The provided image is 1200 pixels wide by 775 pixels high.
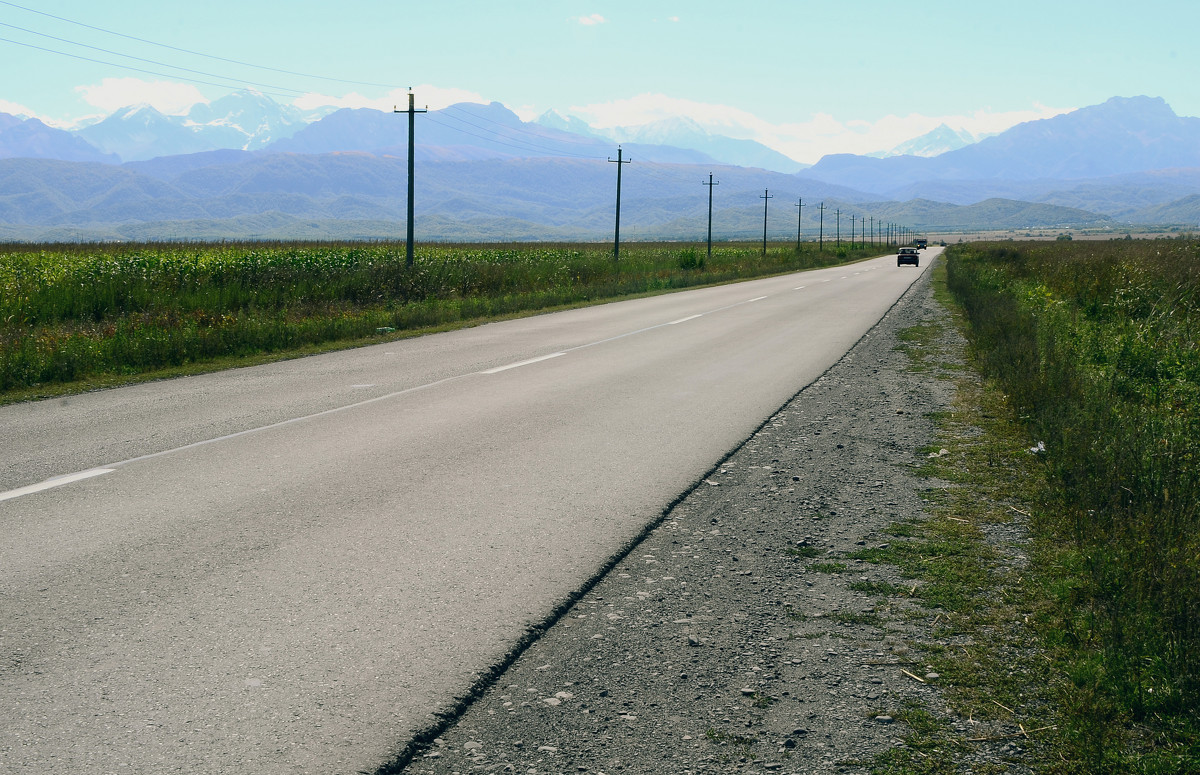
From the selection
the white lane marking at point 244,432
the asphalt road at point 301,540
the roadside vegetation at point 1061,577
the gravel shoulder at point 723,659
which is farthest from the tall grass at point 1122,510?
the white lane marking at point 244,432

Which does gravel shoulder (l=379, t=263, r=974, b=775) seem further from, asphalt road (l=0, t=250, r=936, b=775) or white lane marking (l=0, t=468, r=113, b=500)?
white lane marking (l=0, t=468, r=113, b=500)

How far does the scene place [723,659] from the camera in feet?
13.6

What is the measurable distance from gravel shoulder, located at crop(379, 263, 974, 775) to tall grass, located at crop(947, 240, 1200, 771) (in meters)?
0.73

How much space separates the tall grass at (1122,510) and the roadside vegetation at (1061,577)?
1 centimetres

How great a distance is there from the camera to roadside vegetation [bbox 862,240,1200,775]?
3418 millimetres

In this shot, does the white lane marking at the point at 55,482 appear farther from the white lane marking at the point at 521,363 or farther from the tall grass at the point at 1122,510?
the tall grass at the point at 1122,510

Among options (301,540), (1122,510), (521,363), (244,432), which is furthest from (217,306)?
(1122,510)

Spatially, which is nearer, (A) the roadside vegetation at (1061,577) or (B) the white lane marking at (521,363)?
(A) the roadside vegetation at (1061,577)

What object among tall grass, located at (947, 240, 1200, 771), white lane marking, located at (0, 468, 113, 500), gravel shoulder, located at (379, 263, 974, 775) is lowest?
gravel shoulder, located at (379, 263, 974, 775)

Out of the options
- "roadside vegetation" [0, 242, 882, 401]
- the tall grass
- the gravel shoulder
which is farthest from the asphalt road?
the tall grass

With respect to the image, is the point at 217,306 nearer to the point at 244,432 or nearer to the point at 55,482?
the point at 244,432

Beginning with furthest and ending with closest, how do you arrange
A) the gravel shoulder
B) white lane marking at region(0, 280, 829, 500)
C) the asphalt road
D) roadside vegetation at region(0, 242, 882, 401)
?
roadside vegetation at region(0, 242, 882, 401), white lane marking at region(0, 280, 829, 500), the asphalt road, the gravel shoulder

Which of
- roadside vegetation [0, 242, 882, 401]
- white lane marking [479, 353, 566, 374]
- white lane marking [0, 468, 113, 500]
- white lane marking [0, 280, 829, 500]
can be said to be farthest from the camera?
roadside vegetation [0, 242, 882, 401]

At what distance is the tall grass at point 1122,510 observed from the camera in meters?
3.63
